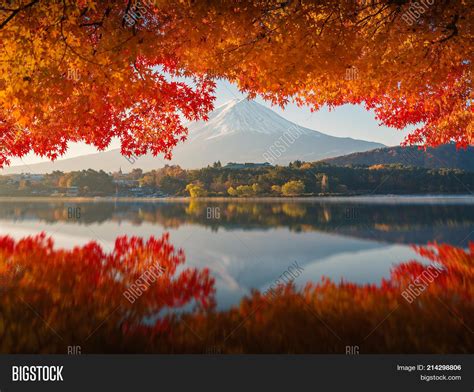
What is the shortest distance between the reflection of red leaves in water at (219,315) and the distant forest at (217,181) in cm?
1757

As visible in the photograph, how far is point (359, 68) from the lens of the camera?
22.9 ft

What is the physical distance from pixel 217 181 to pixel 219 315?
20855 mm

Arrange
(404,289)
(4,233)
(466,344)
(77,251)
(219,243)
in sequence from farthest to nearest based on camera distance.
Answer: (4,233), (219,243), (77,251), (404,289), (466,344)

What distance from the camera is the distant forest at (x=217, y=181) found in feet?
81.4

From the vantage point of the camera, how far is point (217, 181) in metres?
26.3

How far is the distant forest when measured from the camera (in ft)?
81.4

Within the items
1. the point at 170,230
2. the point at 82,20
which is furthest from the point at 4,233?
the point at 82,20

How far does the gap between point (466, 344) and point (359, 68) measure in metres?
5.17

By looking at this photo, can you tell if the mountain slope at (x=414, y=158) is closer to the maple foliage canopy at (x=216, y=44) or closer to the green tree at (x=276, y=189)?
the green tree at (x=276, y=189)

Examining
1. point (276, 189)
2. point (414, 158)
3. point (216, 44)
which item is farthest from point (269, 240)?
point (414, 158)

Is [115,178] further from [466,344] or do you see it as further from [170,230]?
[466,344]

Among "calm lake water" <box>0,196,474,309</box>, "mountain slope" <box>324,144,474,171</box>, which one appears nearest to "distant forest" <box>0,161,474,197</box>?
"calm lake water" <box>0,196,474,309</box>

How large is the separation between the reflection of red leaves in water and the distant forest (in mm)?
17571

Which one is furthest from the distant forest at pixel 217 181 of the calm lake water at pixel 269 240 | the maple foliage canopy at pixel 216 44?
the maple foliage canopy at pixel 216 44
